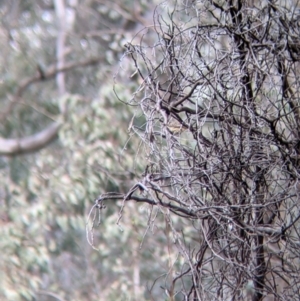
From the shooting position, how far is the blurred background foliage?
16.9ft

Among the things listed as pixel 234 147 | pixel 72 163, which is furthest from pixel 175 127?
pixel 72 163

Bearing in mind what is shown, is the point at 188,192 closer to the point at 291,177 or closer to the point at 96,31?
the point at 291,177

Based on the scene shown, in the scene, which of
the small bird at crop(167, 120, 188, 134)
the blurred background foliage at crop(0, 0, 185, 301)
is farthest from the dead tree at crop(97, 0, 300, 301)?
A: the blurred background foliage at crop(0, 0, 185, 301)

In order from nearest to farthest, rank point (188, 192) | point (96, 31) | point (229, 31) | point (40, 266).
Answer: point (188, 192) → point (229, 31) → point (40, 266) → point (96, 31)

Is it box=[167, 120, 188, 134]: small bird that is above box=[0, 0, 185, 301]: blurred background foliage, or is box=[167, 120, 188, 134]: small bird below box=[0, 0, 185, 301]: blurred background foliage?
below

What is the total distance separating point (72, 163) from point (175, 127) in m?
3.46

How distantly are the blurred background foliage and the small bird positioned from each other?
2.41m

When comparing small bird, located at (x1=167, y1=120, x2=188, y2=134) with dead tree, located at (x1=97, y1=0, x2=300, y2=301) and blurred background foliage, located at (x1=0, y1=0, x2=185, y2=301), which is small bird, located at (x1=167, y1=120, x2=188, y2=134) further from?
blurred background foliage, located at (x1=0, y1=0, x2=185, y2=301)

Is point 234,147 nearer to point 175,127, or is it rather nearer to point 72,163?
point 175,127

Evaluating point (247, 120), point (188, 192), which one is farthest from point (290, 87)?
point (188, 192)

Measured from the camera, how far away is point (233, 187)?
200 cm

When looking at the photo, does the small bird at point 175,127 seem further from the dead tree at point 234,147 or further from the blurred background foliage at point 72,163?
the blurred background foliage at point 72,163


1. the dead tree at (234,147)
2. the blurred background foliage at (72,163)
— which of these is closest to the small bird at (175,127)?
the dead tree at (234,147)

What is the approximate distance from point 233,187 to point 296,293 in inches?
16.8
